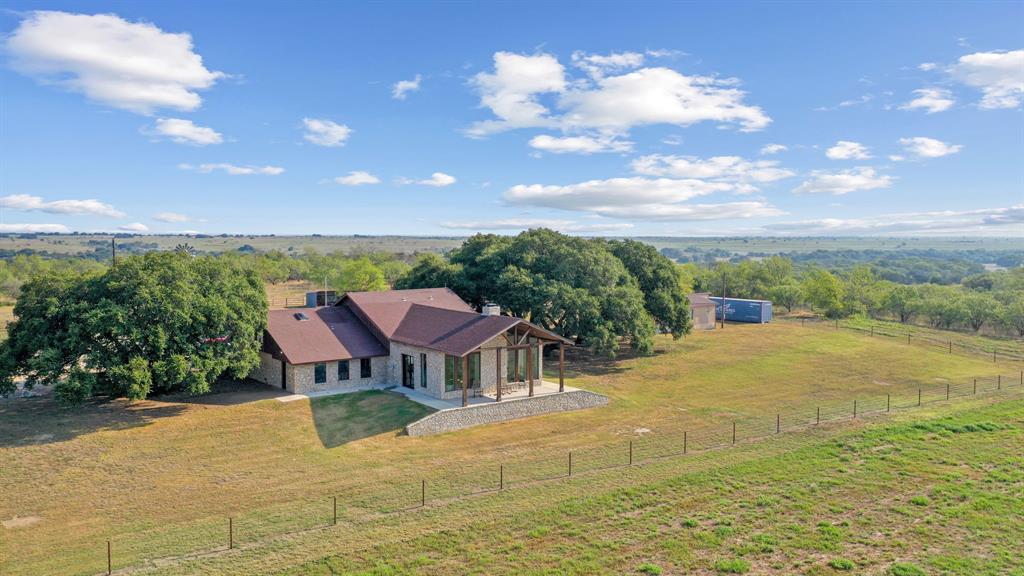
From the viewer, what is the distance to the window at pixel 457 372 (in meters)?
29.7

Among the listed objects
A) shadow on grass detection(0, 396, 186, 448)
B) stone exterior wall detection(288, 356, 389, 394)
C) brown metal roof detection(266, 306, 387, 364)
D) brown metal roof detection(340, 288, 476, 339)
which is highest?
brown metal roof detection(340, 288, 476, 339)

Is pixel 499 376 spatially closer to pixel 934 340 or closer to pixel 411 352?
pixel 411 352

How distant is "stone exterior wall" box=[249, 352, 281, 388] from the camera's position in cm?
3200

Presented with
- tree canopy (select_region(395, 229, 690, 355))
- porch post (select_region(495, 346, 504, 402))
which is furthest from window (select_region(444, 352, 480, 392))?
tree canopy (select_region(395, 229, 690, 355))

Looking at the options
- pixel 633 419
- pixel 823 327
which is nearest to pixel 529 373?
pixel 633 419

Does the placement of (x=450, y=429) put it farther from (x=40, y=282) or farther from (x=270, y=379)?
(x=40, y=282)

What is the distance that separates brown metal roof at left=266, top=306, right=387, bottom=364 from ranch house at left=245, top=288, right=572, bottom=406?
5 cm

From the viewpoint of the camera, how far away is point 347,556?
14.8 metres

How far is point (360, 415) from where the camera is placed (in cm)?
2769

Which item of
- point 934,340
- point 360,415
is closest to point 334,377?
point 360,415

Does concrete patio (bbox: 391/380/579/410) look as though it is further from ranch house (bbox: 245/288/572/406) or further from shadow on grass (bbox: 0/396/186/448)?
shadow on grass (bbox: 0/396/186/448)

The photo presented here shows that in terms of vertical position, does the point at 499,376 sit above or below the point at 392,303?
below

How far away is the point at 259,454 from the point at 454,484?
801 cm

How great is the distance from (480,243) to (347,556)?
3481 centimetres
